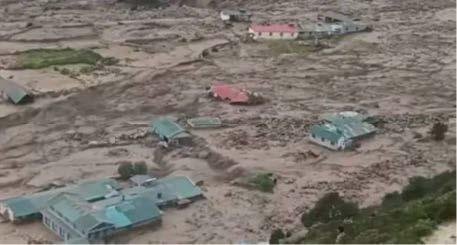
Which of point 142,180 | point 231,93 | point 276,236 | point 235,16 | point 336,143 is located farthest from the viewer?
point 235,16

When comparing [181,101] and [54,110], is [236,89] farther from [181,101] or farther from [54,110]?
[54,110]

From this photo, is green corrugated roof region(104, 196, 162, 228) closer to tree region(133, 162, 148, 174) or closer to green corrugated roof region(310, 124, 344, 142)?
tree region(133, 162, 148, 174)

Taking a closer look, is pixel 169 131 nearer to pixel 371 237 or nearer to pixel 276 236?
pixel 276 236

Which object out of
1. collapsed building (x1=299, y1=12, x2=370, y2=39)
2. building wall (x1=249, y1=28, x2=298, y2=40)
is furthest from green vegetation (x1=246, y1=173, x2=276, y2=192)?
collapsed building (x1=299, y1=12, x2=370, y2=39)

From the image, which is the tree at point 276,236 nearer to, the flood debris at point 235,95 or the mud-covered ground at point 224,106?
the mud-covered ground at point 224,106

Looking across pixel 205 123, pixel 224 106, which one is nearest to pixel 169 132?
A: pixel 205 123

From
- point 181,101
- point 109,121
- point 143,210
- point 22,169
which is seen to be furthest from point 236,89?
point 143,210

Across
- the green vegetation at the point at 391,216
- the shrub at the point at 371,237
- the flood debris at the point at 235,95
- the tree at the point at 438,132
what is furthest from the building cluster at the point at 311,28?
the shrub at the point at 371,237
